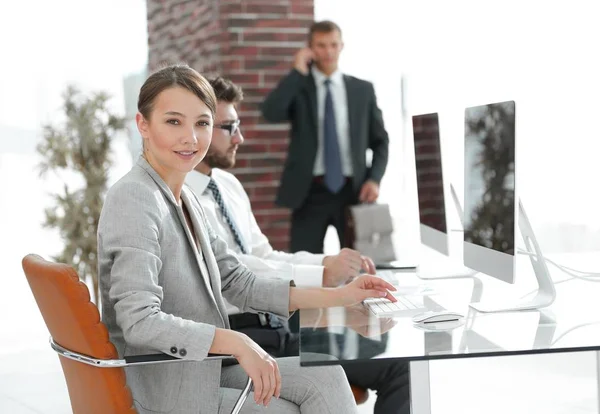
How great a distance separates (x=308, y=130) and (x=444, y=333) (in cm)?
306

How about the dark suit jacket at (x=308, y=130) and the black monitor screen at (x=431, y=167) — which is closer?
the black monitor screen at (x=431, y=167)

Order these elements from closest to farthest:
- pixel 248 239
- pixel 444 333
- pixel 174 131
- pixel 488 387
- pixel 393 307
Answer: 1. pixel 444 333
2. pixel 174 131
3. pixel 393 307
4. pixel 248 239
5. pixel 488 387

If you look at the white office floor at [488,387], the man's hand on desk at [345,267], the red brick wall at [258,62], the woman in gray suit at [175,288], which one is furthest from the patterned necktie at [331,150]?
the woman in gray suit at [175,288]

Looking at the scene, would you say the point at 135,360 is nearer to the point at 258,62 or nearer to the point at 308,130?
the point at 308,130

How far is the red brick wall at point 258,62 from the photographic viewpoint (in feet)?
17.6

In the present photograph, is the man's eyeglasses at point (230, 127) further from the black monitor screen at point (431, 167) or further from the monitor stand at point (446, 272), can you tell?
the monitor stand at point (446, 272)

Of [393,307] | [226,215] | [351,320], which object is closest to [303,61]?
[226,215]

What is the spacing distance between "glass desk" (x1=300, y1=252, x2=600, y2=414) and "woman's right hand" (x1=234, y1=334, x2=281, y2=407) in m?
0.08

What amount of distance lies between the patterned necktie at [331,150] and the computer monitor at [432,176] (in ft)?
5.85

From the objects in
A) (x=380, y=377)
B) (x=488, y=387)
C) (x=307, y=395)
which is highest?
(x=307, y=395)

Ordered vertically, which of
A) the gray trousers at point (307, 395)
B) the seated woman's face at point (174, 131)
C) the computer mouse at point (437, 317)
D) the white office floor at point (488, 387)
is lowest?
the white office floor at point (488, 387)

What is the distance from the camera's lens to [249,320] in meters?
2.79

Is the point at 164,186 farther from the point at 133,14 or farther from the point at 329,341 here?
the point at 133,14

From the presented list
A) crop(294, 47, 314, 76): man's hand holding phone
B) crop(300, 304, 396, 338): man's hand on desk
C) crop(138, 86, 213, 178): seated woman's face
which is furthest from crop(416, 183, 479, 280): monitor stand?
crop(294, 47, 314, 76): man's hand holding phone
